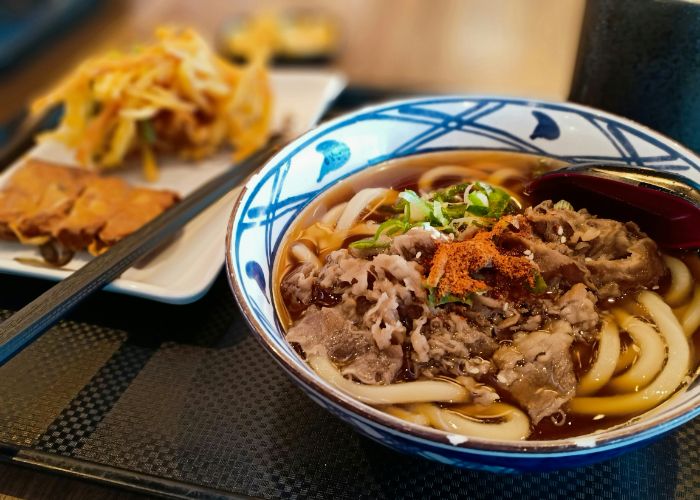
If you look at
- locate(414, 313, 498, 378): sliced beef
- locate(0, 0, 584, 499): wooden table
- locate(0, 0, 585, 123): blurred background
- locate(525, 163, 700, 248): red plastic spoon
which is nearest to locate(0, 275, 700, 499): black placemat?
locate(414, 313, 498, 378): sliced beef

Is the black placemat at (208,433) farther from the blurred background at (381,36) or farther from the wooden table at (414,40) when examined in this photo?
Result: the blurred background at (381,36)

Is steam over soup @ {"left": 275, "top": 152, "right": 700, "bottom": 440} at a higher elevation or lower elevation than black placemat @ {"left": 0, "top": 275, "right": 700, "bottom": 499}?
higher

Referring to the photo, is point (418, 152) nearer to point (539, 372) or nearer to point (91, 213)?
point (539, 372)

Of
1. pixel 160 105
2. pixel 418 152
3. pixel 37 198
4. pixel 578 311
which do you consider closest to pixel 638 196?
pixel 578 311

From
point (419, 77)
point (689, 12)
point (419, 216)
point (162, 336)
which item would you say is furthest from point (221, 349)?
point (419, 77)

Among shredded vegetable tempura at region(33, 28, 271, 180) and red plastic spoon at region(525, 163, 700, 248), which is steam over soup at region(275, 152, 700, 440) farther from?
shredded vegetable tempura at region(33, 28, 271, 180)

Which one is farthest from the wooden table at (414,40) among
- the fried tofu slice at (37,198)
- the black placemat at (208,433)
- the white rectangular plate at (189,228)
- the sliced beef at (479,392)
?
the sliced beef at (479,392)
